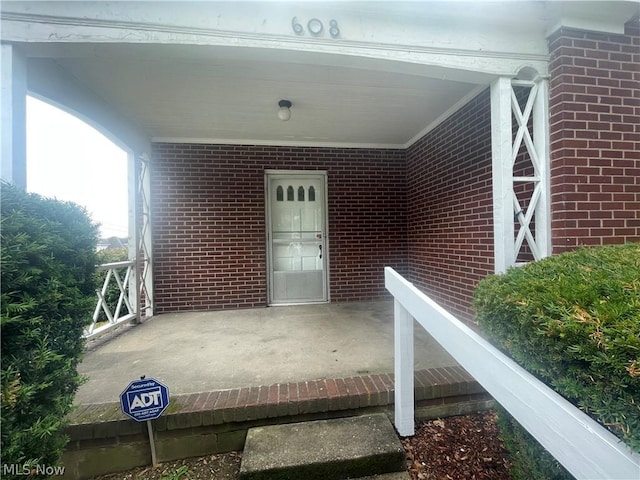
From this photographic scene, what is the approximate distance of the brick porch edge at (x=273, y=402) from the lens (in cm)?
170

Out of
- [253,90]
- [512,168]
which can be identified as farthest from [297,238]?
[512,168]

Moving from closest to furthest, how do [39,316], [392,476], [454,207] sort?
[39,316]
[392,476]
[454,207]

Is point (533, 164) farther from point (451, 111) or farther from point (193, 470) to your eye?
point (193, 470)

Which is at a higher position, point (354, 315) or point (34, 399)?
point (34, 399)

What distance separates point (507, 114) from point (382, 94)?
1262 mm

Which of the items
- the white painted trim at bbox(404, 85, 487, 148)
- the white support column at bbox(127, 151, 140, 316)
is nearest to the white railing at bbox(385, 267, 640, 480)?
the white painted trim at bbox(404, 85, 487, 148)

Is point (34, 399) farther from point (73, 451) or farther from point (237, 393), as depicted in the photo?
point (237, 393)

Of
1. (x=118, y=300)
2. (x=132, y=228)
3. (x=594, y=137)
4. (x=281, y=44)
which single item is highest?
(x=281, y=44)

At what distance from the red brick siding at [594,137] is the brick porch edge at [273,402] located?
4.55 feet

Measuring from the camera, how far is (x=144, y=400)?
64.0 inches

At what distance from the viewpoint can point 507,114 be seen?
221 cm

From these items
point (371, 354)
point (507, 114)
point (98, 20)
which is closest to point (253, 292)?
point (371, 354)

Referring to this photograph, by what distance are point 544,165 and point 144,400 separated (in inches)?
127

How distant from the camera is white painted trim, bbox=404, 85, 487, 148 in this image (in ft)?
9.71
